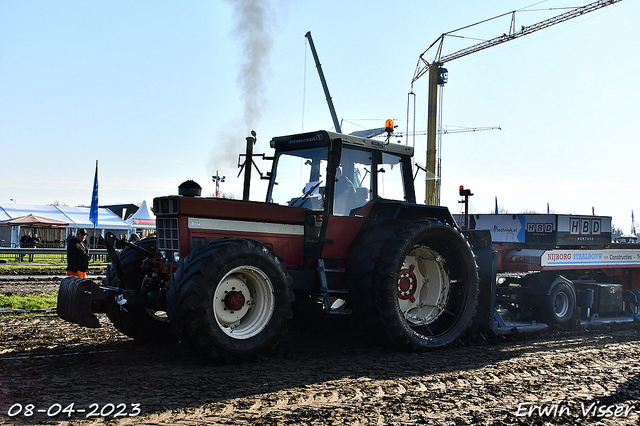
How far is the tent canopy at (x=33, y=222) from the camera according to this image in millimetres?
28984

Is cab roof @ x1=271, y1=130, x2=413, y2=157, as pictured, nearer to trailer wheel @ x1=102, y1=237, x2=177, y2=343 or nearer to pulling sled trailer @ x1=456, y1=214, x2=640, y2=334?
pulling sled trailer @ x1=456, y1=214, x2=640, y2=334

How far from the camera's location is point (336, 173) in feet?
21.5

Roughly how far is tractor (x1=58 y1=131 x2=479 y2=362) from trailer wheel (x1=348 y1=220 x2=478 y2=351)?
1 centimetres

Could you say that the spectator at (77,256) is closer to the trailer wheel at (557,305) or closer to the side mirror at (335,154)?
the side mirror at (335,154)

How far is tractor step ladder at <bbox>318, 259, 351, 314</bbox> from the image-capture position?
5.94 m

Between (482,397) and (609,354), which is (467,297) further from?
(482,397)

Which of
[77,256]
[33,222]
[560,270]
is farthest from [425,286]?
[33,222]

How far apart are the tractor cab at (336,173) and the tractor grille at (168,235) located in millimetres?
1522

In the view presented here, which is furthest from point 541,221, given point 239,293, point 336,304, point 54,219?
point 54,219

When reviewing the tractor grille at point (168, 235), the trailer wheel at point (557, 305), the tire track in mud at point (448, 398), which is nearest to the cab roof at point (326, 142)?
the tractor grille at point (168, 235)

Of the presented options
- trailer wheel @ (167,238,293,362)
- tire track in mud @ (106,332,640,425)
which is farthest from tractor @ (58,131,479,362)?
tire track in mud @ (106,332,640,425)

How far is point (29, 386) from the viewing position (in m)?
4.44

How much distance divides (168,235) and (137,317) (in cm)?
121

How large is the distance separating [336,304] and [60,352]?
3033 mm
